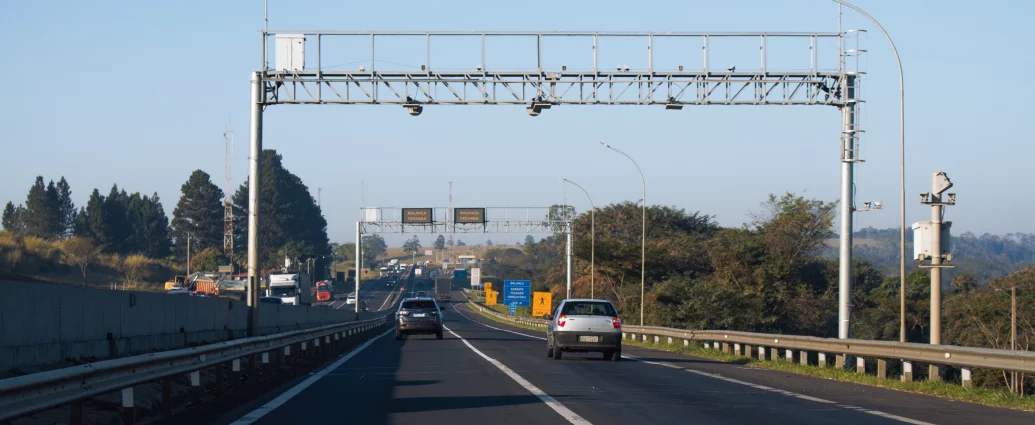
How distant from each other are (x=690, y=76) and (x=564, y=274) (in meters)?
66.5

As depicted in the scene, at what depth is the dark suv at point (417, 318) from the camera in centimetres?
3728

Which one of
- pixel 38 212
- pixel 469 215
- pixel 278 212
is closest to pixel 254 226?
pixel 469 215

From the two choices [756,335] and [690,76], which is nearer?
[756,335]

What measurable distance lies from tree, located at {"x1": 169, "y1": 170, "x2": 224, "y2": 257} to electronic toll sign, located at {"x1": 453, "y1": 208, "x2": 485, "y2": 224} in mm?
69192

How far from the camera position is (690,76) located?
29.5 meters

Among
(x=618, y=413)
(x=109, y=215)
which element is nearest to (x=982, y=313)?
(x=618, y=413)

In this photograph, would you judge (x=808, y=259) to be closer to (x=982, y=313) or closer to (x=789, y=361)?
(x=982, y=313)

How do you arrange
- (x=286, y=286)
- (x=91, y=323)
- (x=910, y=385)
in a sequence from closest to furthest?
1. (x=91, y=323)
2. (x=910, y=385)
3. (x=286, y=286)

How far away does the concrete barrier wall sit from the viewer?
12.7 metres

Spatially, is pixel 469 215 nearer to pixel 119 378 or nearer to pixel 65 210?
pixel 119 378

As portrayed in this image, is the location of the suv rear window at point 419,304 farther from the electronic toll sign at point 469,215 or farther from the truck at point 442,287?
the truck at point 442,287

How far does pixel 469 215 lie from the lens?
69.4 meters

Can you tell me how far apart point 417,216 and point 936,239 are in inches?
2051

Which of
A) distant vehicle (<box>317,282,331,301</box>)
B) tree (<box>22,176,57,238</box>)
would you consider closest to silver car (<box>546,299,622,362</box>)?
distant vehicle (<box>317,282,331,301</box>)
